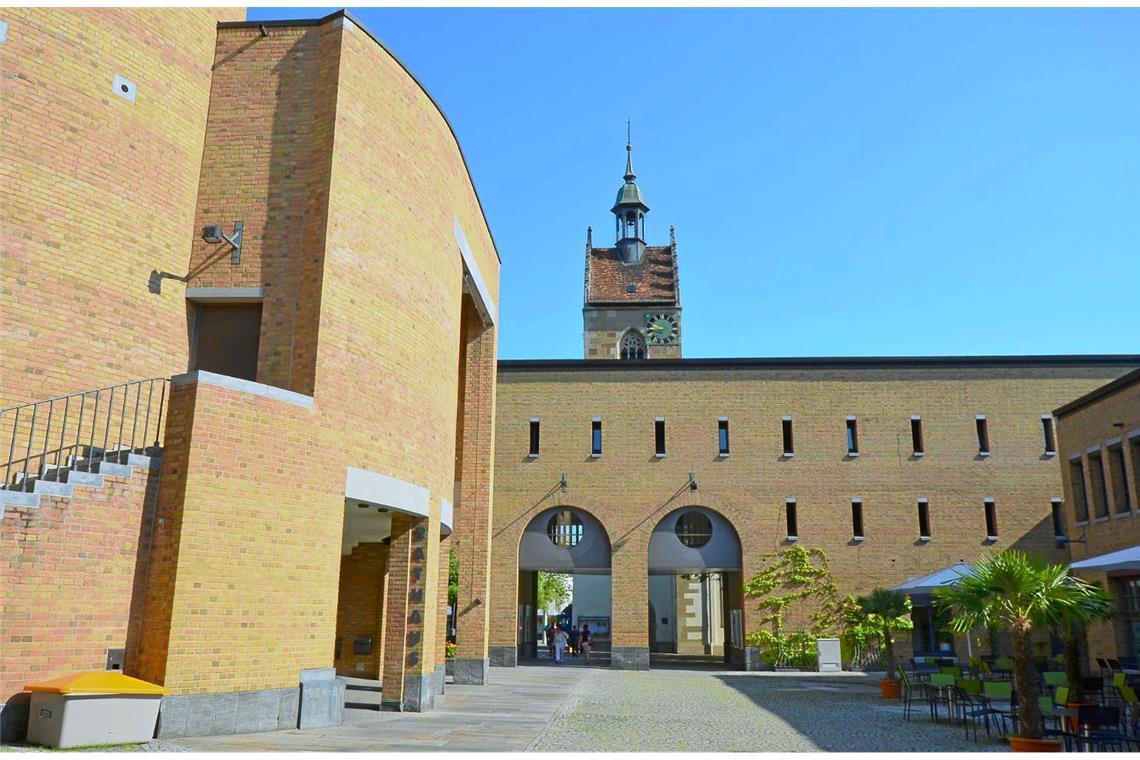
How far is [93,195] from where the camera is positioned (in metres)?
13.1

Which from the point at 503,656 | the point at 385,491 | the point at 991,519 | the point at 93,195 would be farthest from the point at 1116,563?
the point at 503,656

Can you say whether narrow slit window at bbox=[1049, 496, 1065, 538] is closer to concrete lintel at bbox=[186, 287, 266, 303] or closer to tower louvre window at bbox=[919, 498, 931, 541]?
tower louvre window at bbox=[919, 498, 931, 541]

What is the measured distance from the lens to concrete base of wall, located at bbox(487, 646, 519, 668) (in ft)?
94.1

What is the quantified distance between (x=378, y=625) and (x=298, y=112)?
1240 centimetres

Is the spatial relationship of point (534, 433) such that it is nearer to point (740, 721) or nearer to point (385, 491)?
point (385, 491)

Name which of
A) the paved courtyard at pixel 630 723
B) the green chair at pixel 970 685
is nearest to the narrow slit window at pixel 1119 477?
the paved courtyard at pixel 630 723

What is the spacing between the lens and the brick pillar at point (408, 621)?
51.2ft

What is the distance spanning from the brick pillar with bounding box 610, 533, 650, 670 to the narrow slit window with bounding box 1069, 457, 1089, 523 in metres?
12.5

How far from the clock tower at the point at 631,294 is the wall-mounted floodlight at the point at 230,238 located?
144ft

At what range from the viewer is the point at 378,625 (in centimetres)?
2169

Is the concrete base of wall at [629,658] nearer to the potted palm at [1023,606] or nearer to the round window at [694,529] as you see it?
the round window at [694,529]

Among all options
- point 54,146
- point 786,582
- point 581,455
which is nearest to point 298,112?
point 54,146

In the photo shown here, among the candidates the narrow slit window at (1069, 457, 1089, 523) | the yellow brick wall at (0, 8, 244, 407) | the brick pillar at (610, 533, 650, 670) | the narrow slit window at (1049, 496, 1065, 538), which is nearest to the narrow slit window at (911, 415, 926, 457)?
the narrow slit window at (1049, 496, 1065, 538)

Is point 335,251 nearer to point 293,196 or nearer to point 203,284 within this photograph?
point 293,196
